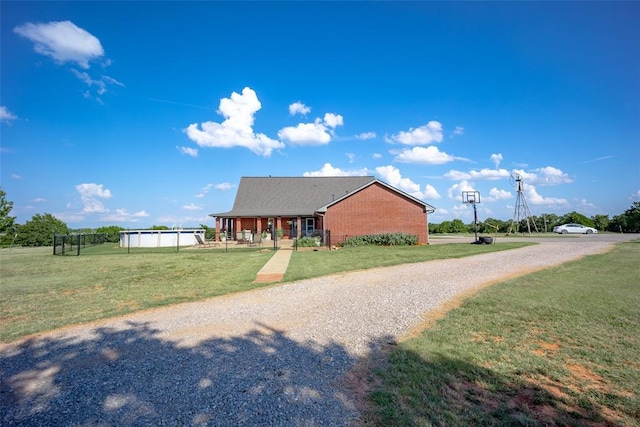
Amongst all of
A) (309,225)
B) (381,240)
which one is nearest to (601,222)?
(381,240)

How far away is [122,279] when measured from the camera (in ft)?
38.3

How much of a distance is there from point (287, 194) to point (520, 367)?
3257 centimetres

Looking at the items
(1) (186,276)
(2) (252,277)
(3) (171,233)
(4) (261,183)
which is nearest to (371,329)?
(2) (252,277)

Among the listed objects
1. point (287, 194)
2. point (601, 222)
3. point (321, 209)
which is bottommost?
point (601, 222)

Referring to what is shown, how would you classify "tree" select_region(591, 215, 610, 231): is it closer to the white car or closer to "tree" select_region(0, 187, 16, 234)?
the white car

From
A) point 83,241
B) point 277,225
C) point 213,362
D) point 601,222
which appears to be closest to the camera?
point 213,362

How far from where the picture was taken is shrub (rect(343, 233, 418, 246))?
24859 millimetres

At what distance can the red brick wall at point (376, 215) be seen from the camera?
1051 inches

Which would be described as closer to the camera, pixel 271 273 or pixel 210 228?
pixel 271 273

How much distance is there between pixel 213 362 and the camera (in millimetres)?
4641

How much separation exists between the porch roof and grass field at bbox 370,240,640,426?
84.6 ft

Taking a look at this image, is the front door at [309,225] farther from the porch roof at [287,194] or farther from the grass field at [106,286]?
the grass field at [106,286]

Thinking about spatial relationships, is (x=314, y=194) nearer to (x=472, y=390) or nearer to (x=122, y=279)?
(x=122, y=279)

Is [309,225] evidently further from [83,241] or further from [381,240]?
[83,241]
